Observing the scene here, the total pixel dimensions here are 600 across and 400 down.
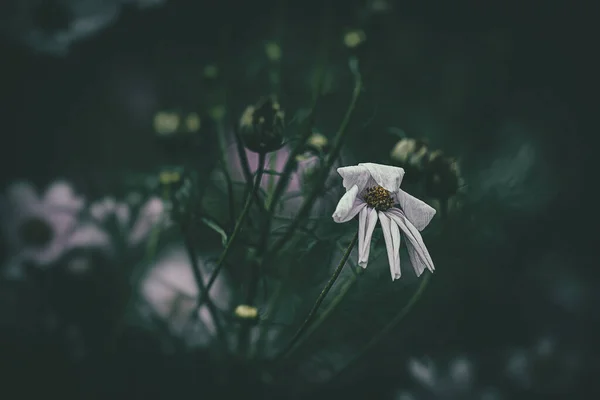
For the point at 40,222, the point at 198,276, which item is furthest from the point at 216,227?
the point at 40,222

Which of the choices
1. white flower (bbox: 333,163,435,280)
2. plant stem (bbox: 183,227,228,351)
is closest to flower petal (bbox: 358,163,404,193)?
white flower (bbox: 333,163,435,280)

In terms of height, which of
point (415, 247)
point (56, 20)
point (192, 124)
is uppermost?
point (56, 20)

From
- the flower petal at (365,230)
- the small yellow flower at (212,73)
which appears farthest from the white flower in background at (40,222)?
the flower petal at (365,230)

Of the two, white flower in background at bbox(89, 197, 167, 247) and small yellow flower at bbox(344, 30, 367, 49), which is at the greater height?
small yellow flower at bbox(344, 30, 367, 49)

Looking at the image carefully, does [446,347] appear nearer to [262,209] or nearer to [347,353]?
[347,353]

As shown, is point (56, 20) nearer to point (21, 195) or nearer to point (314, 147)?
point (21, 195)

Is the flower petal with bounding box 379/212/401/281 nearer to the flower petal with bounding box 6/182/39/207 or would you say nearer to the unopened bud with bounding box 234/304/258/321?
the unopened bud with bounding box 234/304/258/321

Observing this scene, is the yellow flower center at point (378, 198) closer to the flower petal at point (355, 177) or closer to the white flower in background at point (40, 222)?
the flower petal at point (355, 177)

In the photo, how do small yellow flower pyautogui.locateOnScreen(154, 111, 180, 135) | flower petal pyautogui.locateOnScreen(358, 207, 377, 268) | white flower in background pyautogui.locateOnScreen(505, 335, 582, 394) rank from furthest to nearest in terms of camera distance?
white flower in background pyautogui.locateOnScreen(505, 335, 582, 394) → small yellow flower pyautogui.locateOnScreen(154, 111, 180, 135) → flower petal pyautogui.locateOnScreen(358, 207, 377, 268)
